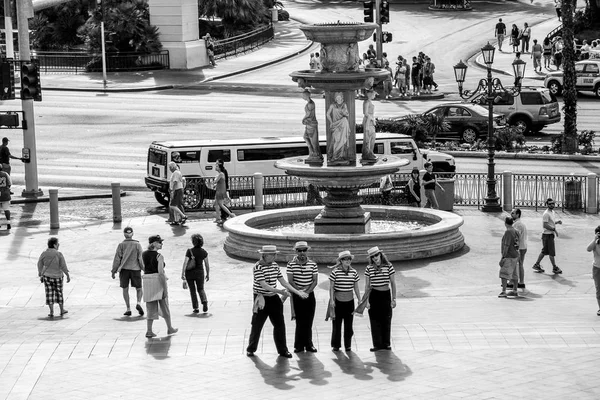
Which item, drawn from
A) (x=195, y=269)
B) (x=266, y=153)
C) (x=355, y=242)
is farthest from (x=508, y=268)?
(x=266, y=153)

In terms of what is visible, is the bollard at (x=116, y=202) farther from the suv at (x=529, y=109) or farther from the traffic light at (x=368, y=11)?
the traffic light at (x=368, y=11)

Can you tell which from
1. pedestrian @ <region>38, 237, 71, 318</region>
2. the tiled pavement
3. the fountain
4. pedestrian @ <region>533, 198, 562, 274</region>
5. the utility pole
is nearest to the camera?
the tiled pavement

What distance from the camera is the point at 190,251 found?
20594 mm

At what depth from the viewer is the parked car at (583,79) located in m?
52.7

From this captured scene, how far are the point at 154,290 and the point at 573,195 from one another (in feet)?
51.7

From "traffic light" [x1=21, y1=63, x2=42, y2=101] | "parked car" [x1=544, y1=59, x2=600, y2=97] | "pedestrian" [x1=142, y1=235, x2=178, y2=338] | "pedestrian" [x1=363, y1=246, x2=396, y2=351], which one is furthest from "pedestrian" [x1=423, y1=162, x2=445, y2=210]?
"parked car" [x1=544, y1=59, x2=600, y2=97]

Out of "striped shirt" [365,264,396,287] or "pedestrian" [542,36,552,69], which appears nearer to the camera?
"striped shirt" [365,264,396,287]

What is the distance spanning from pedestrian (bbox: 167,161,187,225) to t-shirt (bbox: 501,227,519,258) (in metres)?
10.2

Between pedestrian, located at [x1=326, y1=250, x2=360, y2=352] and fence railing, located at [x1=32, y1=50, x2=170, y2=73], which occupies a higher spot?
fence railing, located at [x1=32, y1=50, x2=170, y2=73]

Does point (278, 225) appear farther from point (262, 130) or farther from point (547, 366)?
point (262, 130)

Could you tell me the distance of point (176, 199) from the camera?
30.3 m

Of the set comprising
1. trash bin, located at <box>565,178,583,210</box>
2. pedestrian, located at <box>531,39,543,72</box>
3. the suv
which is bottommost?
trash bin, located at <box>565,178,583,210</box>

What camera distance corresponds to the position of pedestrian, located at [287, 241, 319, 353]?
696 inches

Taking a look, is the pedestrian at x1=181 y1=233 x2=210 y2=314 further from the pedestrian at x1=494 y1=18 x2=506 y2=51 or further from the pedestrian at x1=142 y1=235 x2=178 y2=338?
the pedestrian at x1=494 y1=18 x2=506 y2=51
